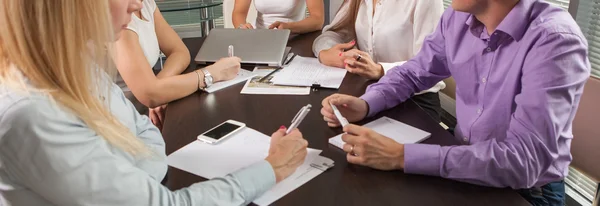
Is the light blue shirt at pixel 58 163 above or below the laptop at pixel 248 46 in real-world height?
above

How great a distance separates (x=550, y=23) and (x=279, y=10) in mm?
1871

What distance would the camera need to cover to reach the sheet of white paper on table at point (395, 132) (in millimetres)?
1252

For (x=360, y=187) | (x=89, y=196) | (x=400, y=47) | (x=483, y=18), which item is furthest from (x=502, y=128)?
(x=89, y=196)

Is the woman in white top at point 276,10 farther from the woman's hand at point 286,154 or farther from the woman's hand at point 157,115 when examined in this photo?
the woman's hand at point 286,154

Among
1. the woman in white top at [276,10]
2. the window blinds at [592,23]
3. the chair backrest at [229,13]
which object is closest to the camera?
the window blinds at [592,23]

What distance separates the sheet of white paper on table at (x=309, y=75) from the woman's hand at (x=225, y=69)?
147 millimetres

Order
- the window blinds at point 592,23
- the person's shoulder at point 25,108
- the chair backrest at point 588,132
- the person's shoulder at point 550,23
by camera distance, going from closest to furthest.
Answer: the person's shoulder at point 25,108 < the person's shoulder at point 550,23 < the chair backrest at point 588,132 < the window blinds at point 592,23

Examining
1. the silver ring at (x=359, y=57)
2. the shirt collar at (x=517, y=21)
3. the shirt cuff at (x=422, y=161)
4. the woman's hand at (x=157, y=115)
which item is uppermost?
the shirt collar at (x=517, y=21)

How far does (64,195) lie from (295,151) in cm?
48

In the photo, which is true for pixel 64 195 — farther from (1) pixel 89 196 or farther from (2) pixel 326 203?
(2) pixel 326 203

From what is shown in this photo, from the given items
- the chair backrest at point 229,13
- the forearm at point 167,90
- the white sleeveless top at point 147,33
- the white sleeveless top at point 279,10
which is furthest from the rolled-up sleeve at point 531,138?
the chair backrest at point 229,13

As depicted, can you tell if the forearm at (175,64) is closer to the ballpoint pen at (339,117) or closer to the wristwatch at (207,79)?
the wristwatch at (207,79)

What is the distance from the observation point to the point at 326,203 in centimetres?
99

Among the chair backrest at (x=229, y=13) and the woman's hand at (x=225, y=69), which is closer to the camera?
the woman's hand at (x=225, y=69)
